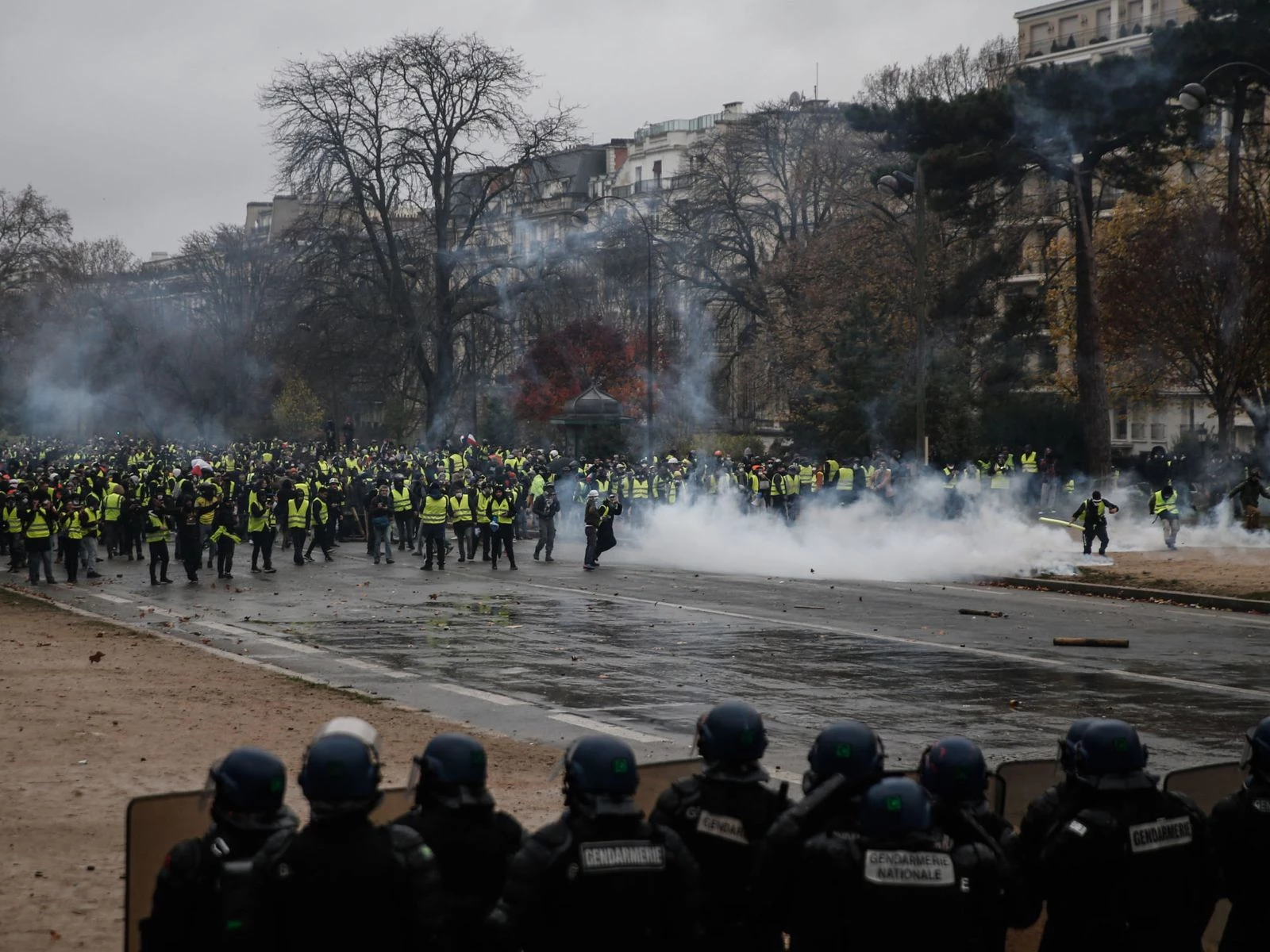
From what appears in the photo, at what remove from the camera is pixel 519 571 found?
2855 centimetres

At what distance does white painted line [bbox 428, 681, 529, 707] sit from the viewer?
45.8 feet

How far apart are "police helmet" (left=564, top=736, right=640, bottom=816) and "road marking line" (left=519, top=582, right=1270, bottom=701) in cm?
1114

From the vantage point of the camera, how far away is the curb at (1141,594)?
22953 mm

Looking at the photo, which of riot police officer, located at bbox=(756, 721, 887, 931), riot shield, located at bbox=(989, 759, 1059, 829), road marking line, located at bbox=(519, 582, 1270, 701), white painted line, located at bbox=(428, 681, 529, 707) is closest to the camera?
riot police officer, located at bbox=(756, 721, 887, 931)

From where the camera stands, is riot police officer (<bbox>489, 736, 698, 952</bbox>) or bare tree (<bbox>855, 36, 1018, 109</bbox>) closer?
riot police officer (<bbox>489, 736, 698, 952</bbox>)

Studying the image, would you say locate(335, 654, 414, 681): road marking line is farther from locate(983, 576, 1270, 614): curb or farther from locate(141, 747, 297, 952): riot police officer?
locate(983, 576, 1270, 614): curb

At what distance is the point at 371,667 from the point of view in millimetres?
16156

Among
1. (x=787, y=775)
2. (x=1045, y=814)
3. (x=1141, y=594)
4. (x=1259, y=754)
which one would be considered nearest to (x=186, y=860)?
(x=1045, y=814)

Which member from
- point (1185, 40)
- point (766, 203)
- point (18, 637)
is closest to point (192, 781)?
point (18, 637)

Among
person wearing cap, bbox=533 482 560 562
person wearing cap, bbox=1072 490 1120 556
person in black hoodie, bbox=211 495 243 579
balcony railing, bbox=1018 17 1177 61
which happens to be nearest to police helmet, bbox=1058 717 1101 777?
person in black hoodie, bbox=211 495 243 579

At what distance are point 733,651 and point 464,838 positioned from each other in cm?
1281

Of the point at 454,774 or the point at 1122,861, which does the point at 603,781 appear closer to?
the point at 454,774

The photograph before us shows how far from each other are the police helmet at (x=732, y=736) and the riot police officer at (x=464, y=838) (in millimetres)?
695

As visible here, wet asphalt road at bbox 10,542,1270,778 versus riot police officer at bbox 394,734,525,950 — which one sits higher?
riot police officer at bbox 394,734,525,950
